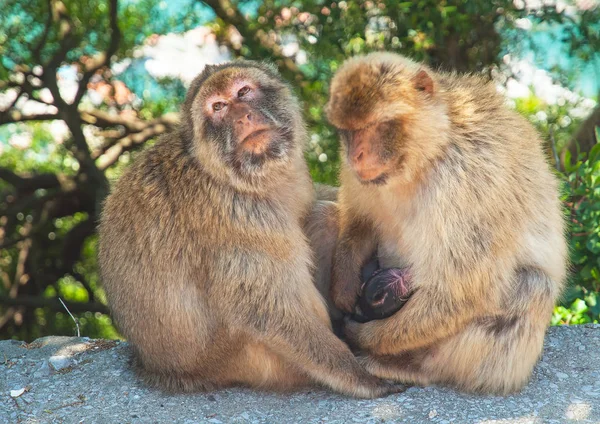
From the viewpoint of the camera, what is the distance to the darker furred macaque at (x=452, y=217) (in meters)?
3.24

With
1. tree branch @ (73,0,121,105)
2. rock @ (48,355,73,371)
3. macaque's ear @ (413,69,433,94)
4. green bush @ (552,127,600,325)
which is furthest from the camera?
tree branch @ (73,0,121,105)

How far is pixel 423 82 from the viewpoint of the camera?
3.31 meters

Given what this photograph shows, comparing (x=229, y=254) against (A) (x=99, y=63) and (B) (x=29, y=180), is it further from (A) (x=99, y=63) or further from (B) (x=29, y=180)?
(B) (x=29, y=180)

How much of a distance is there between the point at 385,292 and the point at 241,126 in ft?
3.23

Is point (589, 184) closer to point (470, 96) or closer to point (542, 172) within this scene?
point (542, 172)

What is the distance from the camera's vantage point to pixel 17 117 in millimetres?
6359

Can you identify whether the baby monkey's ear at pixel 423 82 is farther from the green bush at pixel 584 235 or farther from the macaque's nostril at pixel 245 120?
the green bush at pixel 584 235

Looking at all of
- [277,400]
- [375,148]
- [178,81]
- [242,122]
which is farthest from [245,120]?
[178,81]

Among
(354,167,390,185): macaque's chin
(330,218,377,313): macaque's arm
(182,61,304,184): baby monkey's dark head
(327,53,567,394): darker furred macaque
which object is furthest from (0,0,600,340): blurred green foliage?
(354,167,390,185): macaque's chin

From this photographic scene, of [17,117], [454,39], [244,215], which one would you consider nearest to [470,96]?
[244,215]

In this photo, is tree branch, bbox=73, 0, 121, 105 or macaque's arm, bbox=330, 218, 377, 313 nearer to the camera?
macaque's arm, bbox=330, 218, 377, 313

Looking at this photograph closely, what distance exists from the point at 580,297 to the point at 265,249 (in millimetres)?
2022

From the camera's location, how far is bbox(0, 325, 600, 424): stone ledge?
338 centimetres

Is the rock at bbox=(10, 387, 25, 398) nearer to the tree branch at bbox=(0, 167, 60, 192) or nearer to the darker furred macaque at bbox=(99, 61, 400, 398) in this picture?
the darker furred macaque at bbox=(99, 61, 400, 398)
